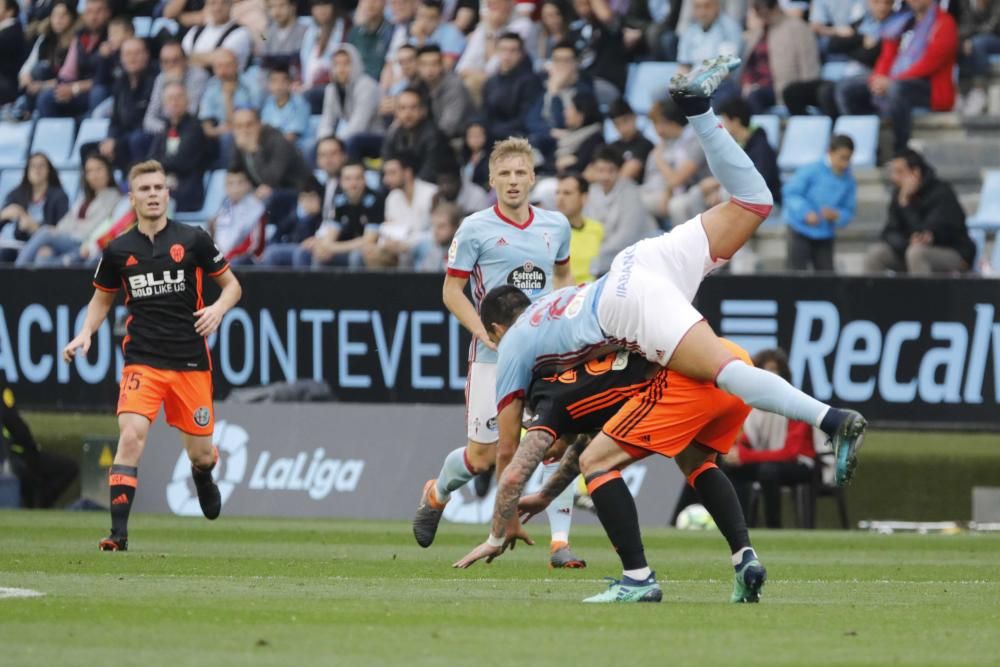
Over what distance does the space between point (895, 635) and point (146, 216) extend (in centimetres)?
733

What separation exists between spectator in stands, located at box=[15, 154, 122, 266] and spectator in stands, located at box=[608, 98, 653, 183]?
5.94 m

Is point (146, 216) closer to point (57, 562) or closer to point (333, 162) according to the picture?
point (57, 562)

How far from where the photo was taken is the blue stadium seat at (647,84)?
74.6 feet

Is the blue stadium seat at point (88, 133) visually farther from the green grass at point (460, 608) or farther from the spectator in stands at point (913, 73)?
the green grass at point (460, 608)

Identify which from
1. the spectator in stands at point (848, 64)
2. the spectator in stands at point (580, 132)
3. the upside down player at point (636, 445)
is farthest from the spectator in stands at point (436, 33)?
the upside down player at point (636, 445)

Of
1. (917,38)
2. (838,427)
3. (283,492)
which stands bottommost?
(283,492)

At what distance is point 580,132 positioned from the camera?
2150cm

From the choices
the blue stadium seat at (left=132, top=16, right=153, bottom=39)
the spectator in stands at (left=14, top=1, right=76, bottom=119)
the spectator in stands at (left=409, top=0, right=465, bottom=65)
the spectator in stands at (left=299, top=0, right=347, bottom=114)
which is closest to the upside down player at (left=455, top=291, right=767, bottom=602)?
the spectator in stands at (left=409, top=0, right=465, bottom=65)

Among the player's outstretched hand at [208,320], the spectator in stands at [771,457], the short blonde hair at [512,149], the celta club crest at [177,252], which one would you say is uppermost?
the short blonde hair at [512,149]

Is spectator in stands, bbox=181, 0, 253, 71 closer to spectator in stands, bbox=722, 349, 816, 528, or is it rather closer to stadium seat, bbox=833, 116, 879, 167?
stadium seat, bbox=833, 116, 879, 167

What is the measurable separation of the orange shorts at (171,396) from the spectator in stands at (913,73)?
9093 mm

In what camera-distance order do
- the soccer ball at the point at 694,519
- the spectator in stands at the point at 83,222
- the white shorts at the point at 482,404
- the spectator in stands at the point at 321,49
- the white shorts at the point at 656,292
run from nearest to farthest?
the white shorts at the point at 656,292 < the white shorts at the point at 482,404 < the soccer ball at the point at 694,519 < the spectator in stands at the point at 83,222 < the spectator in stands at the point at 321,49

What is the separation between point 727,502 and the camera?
31.4 feet

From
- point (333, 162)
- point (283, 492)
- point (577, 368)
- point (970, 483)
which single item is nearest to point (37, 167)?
point (333, 162)
